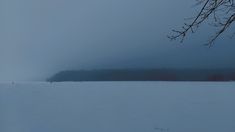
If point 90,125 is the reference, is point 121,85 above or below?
above

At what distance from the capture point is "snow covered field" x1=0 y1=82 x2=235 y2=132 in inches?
342

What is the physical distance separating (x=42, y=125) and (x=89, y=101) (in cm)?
127

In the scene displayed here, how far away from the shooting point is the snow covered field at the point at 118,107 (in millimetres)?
8688

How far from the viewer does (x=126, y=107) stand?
31.4 feet

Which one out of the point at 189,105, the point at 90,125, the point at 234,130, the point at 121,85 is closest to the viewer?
the point at 234,130

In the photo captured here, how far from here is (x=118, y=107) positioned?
9.48m

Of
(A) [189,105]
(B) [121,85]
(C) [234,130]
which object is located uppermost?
Result: (B) [121,85]

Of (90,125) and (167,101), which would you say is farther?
(167,101)

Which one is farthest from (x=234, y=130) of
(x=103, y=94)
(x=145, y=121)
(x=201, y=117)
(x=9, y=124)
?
(x=9, y=124)

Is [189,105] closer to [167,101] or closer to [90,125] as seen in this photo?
[167,101]

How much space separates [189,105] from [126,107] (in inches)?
46.7

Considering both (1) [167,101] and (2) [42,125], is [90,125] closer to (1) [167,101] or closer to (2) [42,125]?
(2) [42,125]

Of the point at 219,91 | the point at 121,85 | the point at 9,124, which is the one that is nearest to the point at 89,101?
the point at 121,85

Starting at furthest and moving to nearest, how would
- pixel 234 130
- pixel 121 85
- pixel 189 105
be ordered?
pixel 121 85
pixel 189 105
pixel 234 130
